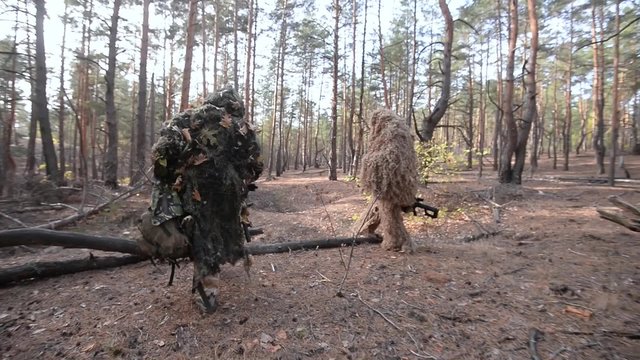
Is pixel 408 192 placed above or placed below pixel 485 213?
above

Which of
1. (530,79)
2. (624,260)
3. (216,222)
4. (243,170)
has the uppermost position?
(530,79)

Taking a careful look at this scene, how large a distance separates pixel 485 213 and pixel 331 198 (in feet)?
21.9

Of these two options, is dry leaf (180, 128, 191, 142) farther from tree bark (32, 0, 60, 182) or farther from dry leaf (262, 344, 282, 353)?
tree bark (32, 0, 60, 182)

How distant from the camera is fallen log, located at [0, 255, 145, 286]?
4245 mm

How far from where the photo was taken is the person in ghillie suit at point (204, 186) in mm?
3178

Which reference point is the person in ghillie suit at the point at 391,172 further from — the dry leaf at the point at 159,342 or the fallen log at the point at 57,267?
the fallen log at the point at 57,267

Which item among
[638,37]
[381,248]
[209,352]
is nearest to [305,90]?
[638,37]

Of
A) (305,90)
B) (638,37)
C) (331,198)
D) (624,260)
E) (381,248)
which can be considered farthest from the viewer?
(305,90)

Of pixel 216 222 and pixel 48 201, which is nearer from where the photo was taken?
pixel 216 222

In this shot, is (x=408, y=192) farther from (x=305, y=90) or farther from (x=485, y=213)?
(x=305, y=90)

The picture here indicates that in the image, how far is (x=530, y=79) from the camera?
1205 cm

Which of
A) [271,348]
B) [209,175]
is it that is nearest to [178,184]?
[209,175]

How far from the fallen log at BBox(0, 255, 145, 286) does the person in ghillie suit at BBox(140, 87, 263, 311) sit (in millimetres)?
2302

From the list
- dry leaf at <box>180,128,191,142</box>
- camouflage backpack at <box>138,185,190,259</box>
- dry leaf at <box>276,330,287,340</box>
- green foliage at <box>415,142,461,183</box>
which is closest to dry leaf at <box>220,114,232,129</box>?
dry leaf at <box>180,128,191,142</box>
